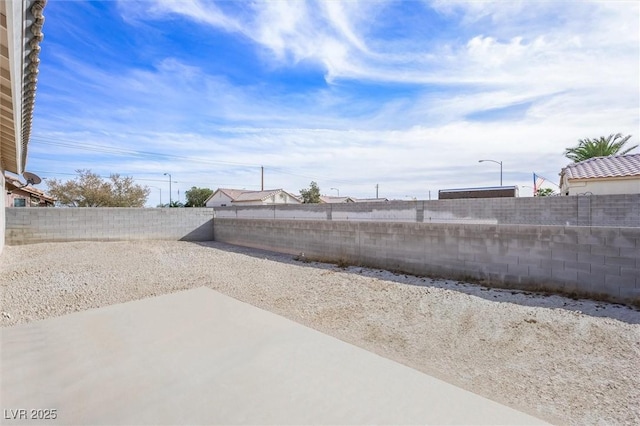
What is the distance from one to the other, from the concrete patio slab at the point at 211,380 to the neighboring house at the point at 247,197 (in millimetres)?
31536

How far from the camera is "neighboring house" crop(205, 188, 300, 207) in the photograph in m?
35.7

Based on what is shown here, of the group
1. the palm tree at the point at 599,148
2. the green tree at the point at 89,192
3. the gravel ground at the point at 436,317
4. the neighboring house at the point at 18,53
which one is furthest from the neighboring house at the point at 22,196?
the palm tree at the point at 599,148

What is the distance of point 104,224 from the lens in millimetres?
12672

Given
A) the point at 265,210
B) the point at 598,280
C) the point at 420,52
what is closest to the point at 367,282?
the point at 598,280

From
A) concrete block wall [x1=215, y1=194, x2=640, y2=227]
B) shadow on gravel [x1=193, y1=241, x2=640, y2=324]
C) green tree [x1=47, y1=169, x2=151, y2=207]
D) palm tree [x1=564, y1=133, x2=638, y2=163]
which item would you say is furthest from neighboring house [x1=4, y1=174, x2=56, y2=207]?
palm tree [x1=564, y1=133, x2=638, y2=163]

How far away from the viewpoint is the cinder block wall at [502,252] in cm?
438

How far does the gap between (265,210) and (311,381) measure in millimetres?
15651

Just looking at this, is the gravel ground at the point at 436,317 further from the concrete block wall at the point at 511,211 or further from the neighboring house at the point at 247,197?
the neighboring house at the point at 247,197

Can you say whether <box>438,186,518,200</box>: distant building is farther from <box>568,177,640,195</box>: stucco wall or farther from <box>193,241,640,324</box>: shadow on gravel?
<box>193,241,640,324</box>: shadow on gravel

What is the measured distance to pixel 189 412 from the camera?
234cm

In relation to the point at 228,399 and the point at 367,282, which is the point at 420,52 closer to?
the point at 367,282

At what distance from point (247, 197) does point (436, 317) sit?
35.3 meters

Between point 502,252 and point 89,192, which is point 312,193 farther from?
point 502,252

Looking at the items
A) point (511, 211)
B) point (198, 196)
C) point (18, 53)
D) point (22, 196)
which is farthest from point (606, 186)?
point (198, 196)
